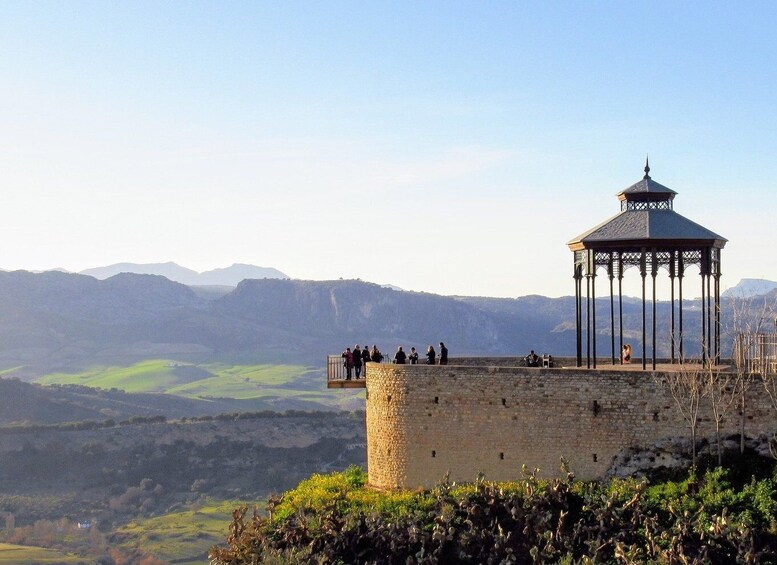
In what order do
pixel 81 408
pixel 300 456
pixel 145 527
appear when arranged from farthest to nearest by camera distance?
pixel 81 408 → pixel 300 456 → pixel 145 527

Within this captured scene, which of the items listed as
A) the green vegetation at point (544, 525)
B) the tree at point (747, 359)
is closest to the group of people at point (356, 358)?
the green vegetation at point (544, 525)

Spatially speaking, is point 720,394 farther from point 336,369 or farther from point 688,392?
point 336,369

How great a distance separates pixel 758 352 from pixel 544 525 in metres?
8.34

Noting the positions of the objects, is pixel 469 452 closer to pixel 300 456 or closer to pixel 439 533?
pixel 439 533

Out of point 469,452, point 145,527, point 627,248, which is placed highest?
point 627,248

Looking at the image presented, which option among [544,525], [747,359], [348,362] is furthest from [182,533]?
[747,359]

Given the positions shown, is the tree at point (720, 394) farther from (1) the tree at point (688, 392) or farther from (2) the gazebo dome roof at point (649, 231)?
(2) the gazebo dome roof at point (649, 231)

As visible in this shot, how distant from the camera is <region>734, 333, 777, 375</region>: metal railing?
30109 millimetres

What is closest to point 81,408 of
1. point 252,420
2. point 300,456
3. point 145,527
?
point 252,420

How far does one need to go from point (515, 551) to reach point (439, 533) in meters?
1.99

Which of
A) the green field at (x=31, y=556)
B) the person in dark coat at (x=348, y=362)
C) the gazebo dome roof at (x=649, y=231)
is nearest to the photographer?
the gazebo dome roof at (x=649, y=231)

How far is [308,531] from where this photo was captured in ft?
103

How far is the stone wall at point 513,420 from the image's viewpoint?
29.1 m

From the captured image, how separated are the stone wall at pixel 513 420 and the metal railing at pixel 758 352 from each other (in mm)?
2249
